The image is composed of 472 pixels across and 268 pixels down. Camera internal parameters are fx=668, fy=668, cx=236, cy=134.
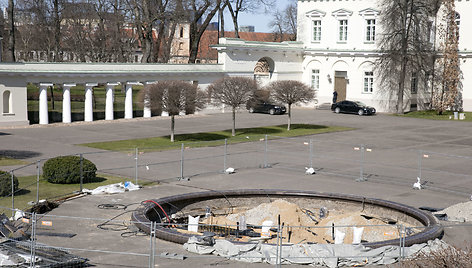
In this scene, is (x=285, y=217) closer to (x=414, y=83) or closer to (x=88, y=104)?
(x=88, y=104)

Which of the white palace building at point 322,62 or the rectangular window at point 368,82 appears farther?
the rectangular window at point 368,82

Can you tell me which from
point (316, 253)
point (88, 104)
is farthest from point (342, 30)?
point (316, 253)

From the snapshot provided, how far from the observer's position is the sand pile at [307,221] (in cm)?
1869

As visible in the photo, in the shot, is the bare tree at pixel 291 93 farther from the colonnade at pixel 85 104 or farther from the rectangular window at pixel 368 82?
the rectangular window at pixel 368 82

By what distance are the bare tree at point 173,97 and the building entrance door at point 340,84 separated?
27.7 meters

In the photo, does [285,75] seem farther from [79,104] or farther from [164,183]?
[164,183]

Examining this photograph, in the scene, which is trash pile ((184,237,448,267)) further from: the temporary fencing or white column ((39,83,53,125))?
white column ((39,83,53,125))

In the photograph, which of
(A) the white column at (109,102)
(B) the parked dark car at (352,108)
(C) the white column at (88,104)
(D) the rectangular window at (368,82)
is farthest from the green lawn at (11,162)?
(D) the rectangular window at (368,82)

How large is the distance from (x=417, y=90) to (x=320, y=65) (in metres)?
9.60

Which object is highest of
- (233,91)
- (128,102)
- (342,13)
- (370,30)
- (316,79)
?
(342,13)

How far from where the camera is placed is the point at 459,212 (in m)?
20.9

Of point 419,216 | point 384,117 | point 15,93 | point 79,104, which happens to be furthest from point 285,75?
point 419,216

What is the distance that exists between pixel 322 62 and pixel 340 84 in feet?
9.25

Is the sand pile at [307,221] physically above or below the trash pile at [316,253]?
below
